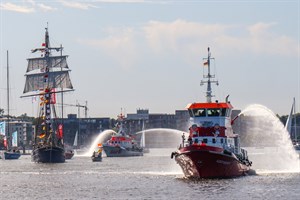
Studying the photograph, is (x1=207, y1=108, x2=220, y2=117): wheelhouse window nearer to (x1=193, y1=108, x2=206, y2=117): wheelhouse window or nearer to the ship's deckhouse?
the ship's deckhouse

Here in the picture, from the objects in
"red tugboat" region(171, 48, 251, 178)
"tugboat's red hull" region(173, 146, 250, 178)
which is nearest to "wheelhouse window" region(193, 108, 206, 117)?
"red tugboat" region(171, 48, 251, 178)

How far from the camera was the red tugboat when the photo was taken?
336 ft

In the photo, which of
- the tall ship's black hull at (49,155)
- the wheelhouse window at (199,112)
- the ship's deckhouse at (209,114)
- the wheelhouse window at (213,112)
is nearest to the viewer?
the ship's deckhouse at (209,114)

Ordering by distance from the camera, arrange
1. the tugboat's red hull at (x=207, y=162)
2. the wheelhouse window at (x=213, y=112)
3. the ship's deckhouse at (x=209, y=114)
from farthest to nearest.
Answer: the wheelhouse window at (x=213, y=112)
the ship's deckhouse at (x=209, y=114)
the tugboat's red hull at (x=207, y=162)

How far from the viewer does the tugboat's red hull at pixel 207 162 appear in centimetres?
10206

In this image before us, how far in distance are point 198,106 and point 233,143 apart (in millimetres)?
7224

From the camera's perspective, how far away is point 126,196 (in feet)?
296

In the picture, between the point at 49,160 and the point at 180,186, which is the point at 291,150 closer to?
the point at 180,186

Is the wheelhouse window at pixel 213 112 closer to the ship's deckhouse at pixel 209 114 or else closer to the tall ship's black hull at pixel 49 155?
the ship's deckhouse at pixel 209 114

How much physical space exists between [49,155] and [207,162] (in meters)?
93.0

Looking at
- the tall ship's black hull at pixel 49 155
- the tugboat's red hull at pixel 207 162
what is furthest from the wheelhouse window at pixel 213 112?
the tall ship's black hull at pixel 49 155

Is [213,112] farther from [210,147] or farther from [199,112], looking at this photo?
[210,147]

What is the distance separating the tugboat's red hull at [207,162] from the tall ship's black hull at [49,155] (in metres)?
87.8

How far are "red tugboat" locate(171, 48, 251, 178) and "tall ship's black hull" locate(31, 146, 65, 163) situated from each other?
84.5 m
